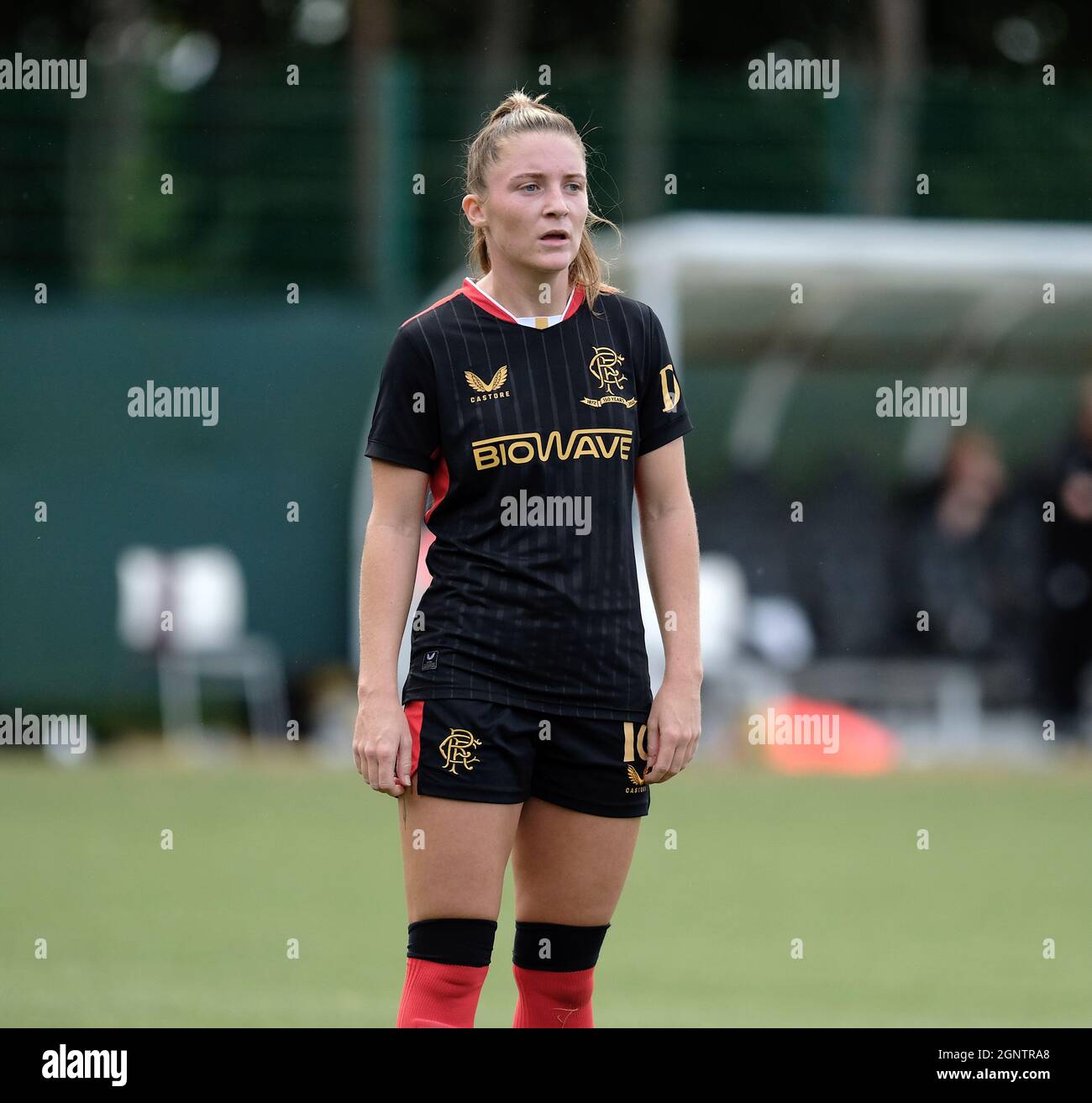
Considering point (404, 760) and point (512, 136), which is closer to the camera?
point (404, 760)

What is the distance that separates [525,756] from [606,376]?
0.81 meters

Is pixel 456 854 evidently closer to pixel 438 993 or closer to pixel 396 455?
pixel 438 993

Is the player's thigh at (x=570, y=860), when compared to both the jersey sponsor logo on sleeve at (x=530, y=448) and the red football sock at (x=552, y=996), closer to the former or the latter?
the red football sock at (x=552, y=996)

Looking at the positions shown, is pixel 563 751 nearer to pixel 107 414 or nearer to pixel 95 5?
pixel 107 414

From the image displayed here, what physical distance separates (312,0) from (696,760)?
34.2ft

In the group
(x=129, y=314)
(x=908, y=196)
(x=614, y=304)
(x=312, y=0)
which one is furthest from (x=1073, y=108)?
(x=614, y=304)

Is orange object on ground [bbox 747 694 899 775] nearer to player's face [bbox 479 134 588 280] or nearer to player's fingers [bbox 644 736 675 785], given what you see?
player's fingers [bbox 644 736 675 785]

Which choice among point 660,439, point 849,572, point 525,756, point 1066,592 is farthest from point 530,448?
point 849,572

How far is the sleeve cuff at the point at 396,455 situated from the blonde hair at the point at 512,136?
0.47 metres

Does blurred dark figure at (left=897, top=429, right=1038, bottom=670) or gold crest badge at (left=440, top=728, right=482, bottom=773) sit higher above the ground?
gold crest badge at (left=440, top=728, right=482, bottom=773)

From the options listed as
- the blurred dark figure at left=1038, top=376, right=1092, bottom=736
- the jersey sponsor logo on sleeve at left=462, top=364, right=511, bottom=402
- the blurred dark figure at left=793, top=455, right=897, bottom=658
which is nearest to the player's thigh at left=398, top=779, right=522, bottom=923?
the jersey sponsor logo on sleeve at left=462, top=364, right=511, bottom=402

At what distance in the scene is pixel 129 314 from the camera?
49.2 ft

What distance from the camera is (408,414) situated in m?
4.29

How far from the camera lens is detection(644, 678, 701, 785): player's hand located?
4.32 meters
